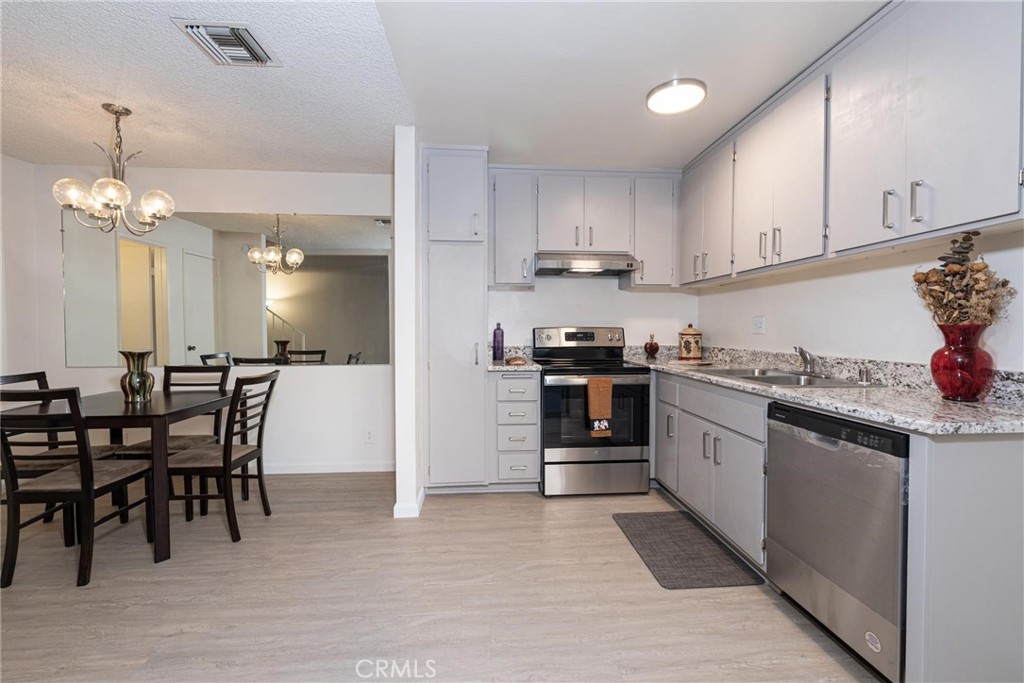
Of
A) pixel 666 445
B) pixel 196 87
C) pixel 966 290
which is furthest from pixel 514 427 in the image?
pixel 196 87

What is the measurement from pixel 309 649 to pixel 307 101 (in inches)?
104

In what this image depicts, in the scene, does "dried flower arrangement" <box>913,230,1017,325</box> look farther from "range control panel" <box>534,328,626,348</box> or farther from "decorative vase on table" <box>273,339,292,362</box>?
"decorative vase on table" <box>273,339,292,362</box>

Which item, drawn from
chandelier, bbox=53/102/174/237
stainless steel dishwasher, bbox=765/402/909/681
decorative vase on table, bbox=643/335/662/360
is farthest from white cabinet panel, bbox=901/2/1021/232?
chandelier, bbox=53/102/174/237

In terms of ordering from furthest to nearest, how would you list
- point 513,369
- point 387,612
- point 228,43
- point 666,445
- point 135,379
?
point 513,369 → point 666,445 → point 135,379 → point 228,43 → point 387,612

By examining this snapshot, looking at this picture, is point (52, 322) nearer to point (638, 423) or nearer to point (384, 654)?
point (384, 654)

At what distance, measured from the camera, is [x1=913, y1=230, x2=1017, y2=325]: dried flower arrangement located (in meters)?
1.56

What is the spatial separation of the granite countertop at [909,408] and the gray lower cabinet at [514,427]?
1.48 m

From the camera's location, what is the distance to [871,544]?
4.85ft

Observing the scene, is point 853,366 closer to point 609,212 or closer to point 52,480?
point 609,212

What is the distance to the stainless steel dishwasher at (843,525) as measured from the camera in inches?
55.5

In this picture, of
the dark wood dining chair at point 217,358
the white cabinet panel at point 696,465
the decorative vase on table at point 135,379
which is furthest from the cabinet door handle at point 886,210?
the dark wood dining chair at point 217,358

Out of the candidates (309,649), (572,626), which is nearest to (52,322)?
(309,649)

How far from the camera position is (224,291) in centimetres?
372

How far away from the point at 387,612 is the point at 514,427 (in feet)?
5.07
